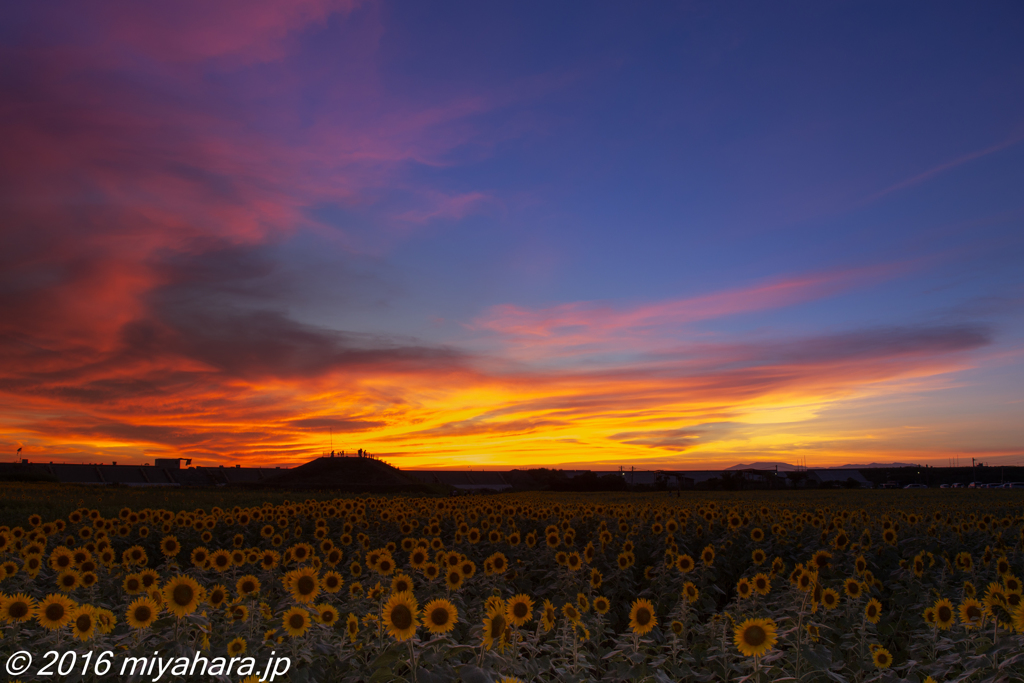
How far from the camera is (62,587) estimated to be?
7.00 metres

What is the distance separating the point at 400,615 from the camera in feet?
13.9

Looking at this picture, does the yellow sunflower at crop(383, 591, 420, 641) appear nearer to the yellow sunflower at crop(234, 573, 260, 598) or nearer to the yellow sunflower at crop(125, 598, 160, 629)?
the yellow sunflower at crop(125, 598, 160, 629)

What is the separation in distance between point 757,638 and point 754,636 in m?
0.02

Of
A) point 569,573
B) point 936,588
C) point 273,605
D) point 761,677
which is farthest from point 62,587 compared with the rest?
point 936,588

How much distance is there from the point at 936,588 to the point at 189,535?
504 inches

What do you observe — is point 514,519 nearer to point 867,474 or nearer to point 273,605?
point 273,605

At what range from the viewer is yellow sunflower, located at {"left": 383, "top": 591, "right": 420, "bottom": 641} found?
4145 millimetres

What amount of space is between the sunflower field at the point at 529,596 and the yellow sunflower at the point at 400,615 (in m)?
0.01

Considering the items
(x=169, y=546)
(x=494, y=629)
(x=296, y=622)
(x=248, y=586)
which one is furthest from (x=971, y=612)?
(x=169, y=546)

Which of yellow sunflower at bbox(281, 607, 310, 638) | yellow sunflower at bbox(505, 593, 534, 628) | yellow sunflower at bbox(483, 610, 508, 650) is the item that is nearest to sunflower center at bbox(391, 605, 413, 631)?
yellow sunflower at bbox(483, 610, 508, 650)

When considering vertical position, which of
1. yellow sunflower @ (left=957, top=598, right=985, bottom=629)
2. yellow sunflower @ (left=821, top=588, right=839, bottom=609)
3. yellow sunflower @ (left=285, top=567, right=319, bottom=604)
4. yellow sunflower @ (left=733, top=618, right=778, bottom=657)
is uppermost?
yellow sunflower @ (left=285, top=567, right=319, bottom=604)

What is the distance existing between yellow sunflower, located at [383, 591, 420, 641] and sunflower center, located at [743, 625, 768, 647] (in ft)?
7.42

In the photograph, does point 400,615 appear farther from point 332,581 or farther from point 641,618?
point 332,581

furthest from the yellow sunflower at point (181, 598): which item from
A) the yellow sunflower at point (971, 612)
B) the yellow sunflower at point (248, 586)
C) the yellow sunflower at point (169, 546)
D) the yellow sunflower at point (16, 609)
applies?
the yellow sunflower at point (971, 612)
